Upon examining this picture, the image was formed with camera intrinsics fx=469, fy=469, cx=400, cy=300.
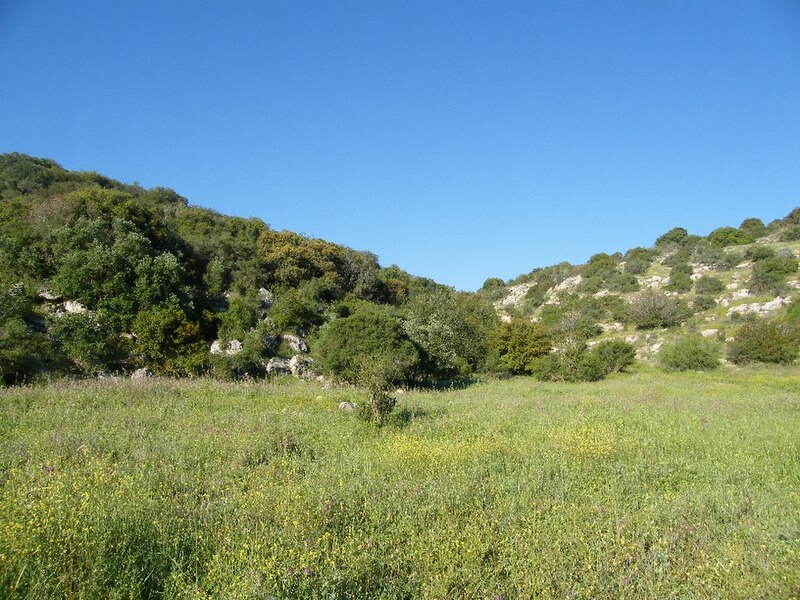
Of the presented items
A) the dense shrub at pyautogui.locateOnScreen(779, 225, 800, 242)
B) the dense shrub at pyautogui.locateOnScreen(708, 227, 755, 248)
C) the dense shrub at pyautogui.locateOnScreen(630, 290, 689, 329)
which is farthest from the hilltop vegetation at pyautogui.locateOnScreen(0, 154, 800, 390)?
the dense shrub at pyautogui.locateOnScreen(708, 227, 755, 248)

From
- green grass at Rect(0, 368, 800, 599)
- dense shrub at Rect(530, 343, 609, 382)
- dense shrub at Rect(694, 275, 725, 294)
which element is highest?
dense shrub at Rect(694, 275, 725, 294)

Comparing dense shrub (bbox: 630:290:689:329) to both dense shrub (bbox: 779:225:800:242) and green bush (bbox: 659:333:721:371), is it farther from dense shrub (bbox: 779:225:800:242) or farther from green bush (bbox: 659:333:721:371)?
dense shrub (bbox: 779:225:800:242)

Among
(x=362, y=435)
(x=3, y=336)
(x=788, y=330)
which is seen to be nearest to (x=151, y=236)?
(x=3, y=336)

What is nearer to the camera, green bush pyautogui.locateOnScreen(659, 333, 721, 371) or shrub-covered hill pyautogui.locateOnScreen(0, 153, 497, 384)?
shrub-covered hill pyautogui.locateOnScreen(0, 153, 497, 384)

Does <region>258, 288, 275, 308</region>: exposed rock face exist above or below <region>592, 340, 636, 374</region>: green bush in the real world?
above

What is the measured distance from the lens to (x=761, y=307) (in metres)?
44.9

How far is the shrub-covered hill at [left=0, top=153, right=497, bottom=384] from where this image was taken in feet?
69.5

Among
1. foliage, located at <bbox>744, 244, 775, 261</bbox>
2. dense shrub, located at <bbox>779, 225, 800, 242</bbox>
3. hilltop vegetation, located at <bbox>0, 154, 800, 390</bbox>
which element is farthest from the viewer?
dense shrub, located at <bbox>779, 225, 800, 242</bbox>

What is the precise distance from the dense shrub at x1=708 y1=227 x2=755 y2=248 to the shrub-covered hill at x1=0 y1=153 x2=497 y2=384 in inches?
2249

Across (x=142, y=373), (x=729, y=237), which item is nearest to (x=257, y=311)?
(x=142, y=373)

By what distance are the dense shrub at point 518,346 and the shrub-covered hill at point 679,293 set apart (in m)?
5.83

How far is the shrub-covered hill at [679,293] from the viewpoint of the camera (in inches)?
1718

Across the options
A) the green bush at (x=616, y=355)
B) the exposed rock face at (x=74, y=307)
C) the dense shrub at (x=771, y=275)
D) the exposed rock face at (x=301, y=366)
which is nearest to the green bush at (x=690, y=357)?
the green bush at (x=616, y=355)

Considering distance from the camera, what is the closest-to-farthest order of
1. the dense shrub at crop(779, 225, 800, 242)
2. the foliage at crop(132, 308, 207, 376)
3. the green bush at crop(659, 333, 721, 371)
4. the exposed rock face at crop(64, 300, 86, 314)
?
1. the foliage at crop(132, 308, 207, 376)
2. the exposed rock face at crop(64, 300, 86, 314)
3. the green bush at crop(659, 333, 721, 371)
4. the dense shrub at crop(779, 225, 800, 242)
